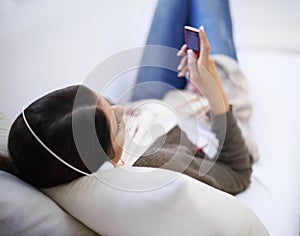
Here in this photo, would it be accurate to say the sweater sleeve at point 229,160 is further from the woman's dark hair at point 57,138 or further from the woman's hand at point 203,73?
the woman's dark hair at point 57,138

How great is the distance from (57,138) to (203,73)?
44cm

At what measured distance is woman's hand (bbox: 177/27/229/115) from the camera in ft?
2.90

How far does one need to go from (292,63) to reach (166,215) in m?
0.88

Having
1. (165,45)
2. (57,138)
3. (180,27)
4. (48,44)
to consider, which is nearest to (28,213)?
(57,138)

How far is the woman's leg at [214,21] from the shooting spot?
1.16 meters

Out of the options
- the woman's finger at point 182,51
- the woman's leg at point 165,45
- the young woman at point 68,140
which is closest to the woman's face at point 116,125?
the young woman at point 68,140

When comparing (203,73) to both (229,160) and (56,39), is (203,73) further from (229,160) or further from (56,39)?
(56,39)

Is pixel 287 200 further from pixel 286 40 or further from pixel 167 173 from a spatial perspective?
pixel 286 40

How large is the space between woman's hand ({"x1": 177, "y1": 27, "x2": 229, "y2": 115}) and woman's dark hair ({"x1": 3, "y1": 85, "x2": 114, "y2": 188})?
30 centimetres

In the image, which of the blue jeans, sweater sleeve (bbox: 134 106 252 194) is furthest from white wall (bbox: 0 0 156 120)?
sweater sleeve (bbox: 134 106 252 194)

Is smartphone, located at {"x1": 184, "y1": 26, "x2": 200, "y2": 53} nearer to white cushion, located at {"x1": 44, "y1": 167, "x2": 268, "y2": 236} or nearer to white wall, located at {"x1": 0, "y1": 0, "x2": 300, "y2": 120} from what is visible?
white wall, located at {"x1": 0, "y1": 0, "x2": 300, "y2": 120}

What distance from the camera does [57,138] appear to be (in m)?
0.62

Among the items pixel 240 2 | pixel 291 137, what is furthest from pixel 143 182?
pixel 240 2

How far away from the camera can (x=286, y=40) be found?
1.47 metres
